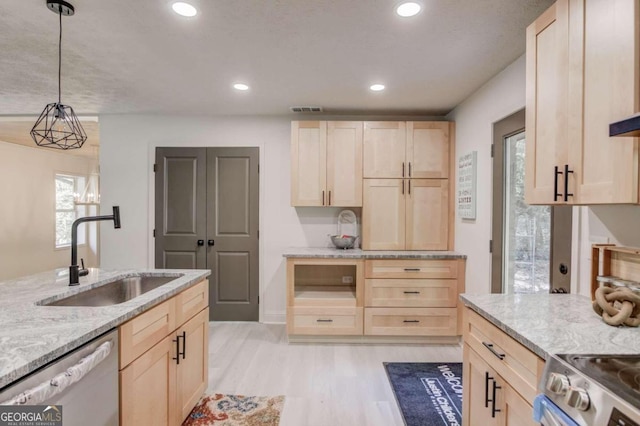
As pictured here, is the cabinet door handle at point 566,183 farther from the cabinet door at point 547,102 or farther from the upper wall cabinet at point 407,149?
the upper wall cabinet at point 407,149

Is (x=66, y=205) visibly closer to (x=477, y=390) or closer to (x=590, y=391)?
(x=477, y=390)

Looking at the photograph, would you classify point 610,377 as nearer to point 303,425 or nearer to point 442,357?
point 303,425

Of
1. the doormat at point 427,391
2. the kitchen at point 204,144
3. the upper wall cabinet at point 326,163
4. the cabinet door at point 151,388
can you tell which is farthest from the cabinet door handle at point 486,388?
the kitchen at point 204,144

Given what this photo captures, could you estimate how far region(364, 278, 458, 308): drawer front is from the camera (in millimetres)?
3248

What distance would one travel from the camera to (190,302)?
6.77ft

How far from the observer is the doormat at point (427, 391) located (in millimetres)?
2107

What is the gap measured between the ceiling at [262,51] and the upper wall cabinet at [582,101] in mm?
457

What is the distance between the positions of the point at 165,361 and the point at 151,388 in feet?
0.52

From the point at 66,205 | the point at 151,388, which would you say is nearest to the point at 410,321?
the point at 151,388

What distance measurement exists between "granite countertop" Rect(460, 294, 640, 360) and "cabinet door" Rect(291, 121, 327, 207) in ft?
7.00

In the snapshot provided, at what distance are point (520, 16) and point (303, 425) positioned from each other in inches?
110

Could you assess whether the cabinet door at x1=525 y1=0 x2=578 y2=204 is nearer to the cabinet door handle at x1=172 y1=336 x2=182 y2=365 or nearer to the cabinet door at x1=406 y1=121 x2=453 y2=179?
the cabinet door at x1=406 y1=121 x2=453 y2=179

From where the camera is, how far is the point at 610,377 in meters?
0.90

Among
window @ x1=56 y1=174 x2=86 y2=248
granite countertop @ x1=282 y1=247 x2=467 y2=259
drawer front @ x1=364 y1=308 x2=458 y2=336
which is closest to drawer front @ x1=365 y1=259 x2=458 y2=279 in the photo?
granite countertop @ x1=282 y1=247 x2=467 y2=259
